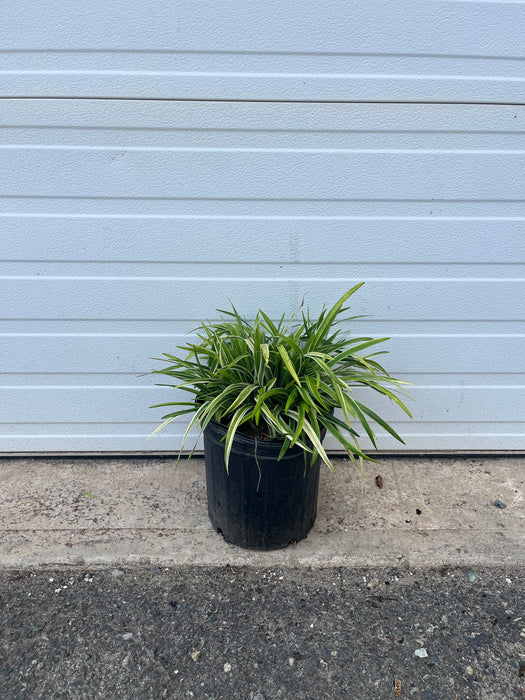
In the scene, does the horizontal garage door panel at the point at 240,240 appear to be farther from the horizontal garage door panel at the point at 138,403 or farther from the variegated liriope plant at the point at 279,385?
the variegated liriope plant at the point at 279,385

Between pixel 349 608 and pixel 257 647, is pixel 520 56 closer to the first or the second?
pixel 349 608

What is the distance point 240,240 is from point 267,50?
32.0 inches

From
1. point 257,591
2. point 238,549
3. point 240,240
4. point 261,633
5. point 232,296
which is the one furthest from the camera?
point 232,296

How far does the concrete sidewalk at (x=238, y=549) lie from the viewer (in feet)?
7.67

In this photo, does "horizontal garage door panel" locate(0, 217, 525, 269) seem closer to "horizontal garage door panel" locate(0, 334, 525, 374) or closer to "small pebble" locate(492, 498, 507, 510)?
"horizontal garage door panel" locate(0, 334, 525, 374)

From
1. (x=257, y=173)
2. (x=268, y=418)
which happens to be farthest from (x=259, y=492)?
(x=257, y=173)

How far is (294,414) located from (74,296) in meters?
1.28

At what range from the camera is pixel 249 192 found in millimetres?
2420

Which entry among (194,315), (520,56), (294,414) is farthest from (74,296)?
(520,56)

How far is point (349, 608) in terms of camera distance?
6.95ft

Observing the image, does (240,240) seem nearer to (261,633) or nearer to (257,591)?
(257,591)

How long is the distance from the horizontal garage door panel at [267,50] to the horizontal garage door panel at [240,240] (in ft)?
0.28

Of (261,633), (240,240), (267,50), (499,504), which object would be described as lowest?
(261,633)

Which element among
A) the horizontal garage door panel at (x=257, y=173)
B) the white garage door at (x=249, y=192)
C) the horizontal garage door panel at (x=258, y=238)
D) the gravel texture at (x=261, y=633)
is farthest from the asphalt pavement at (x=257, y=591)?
the horizontal garage door panel at (x=257, y=173)
